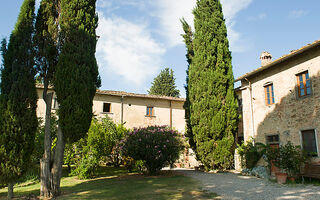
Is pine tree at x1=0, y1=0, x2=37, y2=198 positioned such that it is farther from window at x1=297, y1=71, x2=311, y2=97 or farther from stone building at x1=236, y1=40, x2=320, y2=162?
window at x1=297, y1=71, x2=311, y2=97

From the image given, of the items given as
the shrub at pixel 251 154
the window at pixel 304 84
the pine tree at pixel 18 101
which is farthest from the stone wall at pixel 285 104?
the pine tree at pixel 18 101

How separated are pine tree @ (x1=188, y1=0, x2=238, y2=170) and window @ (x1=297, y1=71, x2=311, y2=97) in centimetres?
416

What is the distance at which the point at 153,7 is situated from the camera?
10.9 metres

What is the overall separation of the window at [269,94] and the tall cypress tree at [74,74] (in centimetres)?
985

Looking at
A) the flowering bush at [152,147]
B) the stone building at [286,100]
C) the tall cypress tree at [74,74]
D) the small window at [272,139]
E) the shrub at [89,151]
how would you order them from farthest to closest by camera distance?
the shrub at [89,151] < the small window at [272,139] < the flowering bush at [152,147] < the stone building at [286,100] < the tall cypress tree at [74,74]

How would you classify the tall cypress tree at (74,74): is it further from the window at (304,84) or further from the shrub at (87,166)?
the window at (304,84)

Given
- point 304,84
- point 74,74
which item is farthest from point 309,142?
point 74,74

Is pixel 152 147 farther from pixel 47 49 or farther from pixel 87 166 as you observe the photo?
pixel 47 49

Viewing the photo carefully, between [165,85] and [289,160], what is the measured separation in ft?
109

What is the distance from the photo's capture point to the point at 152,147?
12430 mm

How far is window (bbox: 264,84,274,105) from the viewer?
520 inches

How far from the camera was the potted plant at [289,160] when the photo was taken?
10.2 m

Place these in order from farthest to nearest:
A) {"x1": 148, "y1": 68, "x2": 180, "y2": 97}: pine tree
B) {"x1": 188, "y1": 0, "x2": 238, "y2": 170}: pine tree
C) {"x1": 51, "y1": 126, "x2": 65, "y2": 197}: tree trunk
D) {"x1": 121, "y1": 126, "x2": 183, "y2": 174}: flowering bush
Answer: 1. {"x1": 148, "y1": 68, "x2": 180, "y2": 97}: pine tree
2. {"x1": 188, "y1": 0, "x2": 238, "y2": 170}: pine tree
3. {"x1": 121, "y1": 126, "x2": 183, "y2": 174}: flowering bush
4. {"x1": 51, "y1": 126, "x2": 65, "y2": 197}: tree trunk

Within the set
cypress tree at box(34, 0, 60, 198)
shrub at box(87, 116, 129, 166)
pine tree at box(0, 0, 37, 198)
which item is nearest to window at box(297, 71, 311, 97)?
shrub at box(87, 116, 129, 166)
